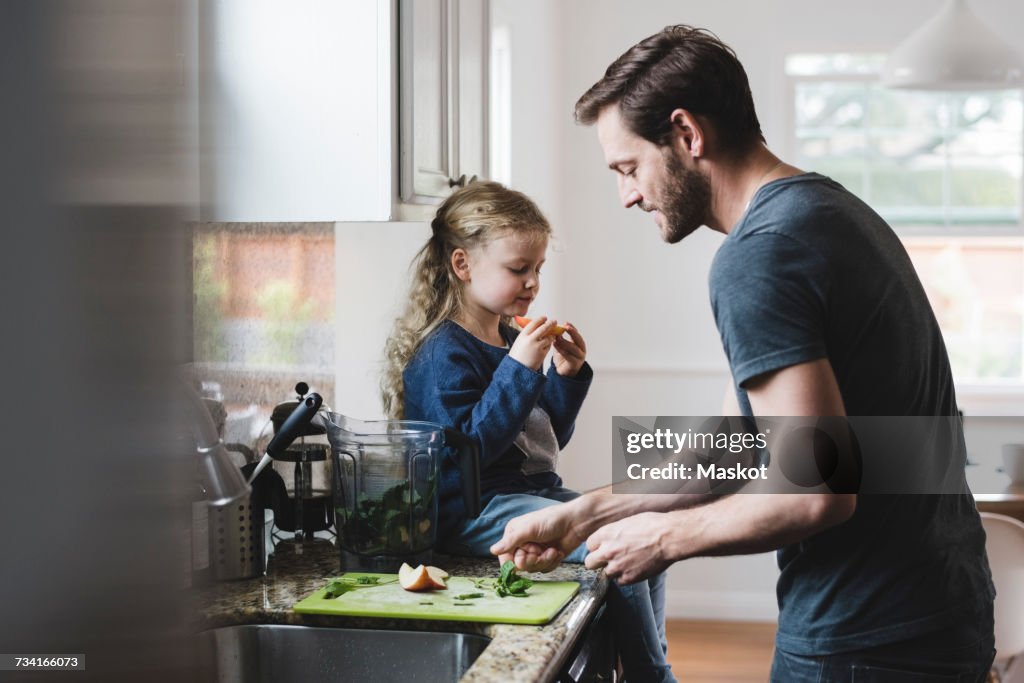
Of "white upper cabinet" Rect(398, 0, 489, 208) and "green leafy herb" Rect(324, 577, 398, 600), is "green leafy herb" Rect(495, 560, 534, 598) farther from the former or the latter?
"white upper cabinet" Rect(398, 0, 489, 208)

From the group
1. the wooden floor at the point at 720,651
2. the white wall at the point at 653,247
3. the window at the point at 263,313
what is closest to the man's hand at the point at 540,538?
the window at the point at 263,313

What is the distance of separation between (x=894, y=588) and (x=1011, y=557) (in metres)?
1.51

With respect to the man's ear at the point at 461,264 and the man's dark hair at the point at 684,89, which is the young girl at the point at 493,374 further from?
the man's dark hair at the point at 684,89

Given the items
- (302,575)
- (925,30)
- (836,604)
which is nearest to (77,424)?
(836,604)

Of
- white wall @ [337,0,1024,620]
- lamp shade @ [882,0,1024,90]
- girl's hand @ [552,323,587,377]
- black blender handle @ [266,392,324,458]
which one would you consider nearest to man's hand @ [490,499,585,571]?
black blender handle @ [266,392,324,458]

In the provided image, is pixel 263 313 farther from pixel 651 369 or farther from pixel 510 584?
pixel 651 369

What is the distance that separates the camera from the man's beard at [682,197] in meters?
1.32

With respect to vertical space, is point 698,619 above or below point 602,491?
below

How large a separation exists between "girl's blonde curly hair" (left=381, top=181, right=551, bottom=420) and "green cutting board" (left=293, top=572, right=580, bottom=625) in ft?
1.51

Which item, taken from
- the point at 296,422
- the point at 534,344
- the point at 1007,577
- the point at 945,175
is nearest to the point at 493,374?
the point at 534,344

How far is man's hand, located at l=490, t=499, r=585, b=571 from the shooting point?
1433 mm

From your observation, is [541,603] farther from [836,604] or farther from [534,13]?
[534,13]

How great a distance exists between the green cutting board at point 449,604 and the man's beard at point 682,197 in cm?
54

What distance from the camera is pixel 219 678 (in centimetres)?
140
